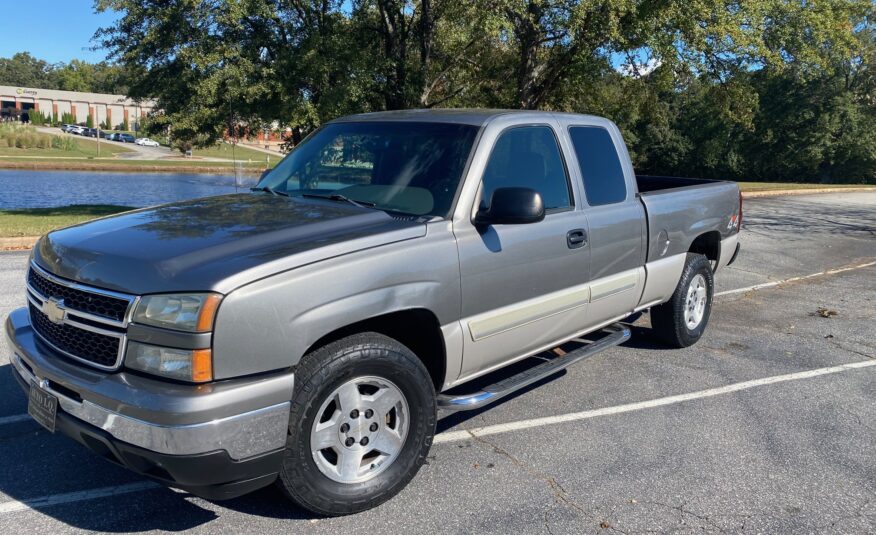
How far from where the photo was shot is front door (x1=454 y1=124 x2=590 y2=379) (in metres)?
3.74

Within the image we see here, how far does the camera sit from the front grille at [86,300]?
2.86 metres

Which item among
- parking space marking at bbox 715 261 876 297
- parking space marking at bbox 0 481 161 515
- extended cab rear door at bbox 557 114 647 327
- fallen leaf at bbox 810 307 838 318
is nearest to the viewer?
parking space marking at bbox 0 481 161 515

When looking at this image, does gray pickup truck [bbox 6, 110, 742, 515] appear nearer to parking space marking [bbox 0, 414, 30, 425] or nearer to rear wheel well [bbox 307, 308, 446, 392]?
rear wheel well [bbox 307, 308, 446, 392]

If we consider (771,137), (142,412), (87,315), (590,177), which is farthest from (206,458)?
(771,137)

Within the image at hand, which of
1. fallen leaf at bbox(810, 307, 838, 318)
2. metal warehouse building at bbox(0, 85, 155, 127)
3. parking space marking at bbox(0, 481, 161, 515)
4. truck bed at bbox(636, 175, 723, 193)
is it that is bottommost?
parking space marking at bbox(0, 481, 161, 515)

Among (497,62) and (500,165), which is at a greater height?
(497,62)

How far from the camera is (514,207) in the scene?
3.60 metres

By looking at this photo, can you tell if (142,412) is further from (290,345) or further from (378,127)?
(378,127)

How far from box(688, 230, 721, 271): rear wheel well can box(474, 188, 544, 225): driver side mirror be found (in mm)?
3216

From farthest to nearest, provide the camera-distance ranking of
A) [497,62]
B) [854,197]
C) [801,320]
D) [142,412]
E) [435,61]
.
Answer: [854,197] < [497,62] < [435,61] < [801,320] < [142,412]

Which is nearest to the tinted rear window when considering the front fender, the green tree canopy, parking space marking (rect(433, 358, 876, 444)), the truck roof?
the truck roof

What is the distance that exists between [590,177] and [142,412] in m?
3.30

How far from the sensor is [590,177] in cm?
478

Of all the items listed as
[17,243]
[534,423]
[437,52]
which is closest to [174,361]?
[534,423]
